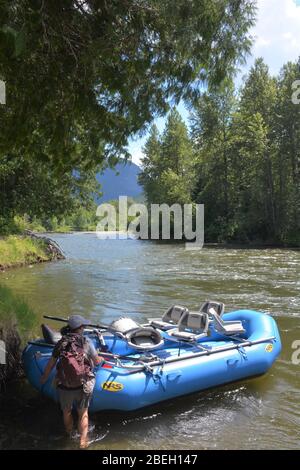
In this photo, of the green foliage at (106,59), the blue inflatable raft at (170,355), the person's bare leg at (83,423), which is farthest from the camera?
the blue inflatable raft at (170,355)

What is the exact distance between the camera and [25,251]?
810 inches

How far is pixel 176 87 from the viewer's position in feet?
17.8

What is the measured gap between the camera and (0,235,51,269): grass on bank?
18922mm

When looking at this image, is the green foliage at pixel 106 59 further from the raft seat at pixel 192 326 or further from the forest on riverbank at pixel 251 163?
the forest on riverbank at pixel 251 163

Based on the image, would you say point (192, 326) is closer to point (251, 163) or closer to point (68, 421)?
point (68, 421)

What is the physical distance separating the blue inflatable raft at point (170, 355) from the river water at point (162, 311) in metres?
0.24

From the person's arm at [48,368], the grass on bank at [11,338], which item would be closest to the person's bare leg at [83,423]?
the person's arm at [48,368]

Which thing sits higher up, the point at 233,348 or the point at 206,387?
the point at 233,348

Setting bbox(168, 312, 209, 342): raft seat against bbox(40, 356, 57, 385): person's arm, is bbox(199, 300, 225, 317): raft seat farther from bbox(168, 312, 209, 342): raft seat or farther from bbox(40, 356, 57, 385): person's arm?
bbox(40, 356, 57, 385): person's arm

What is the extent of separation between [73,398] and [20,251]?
15.9 meters

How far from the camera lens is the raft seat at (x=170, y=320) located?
7352 millimetres
